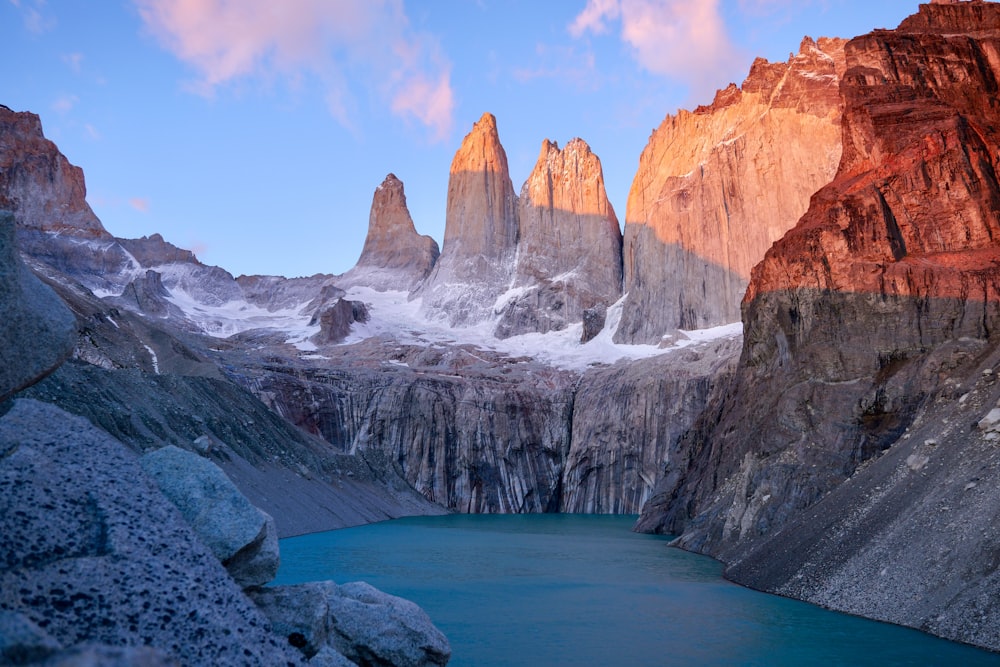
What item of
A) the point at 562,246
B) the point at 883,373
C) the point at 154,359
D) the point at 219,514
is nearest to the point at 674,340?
the point at 562,246

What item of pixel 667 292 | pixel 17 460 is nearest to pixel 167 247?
pixel 667 292

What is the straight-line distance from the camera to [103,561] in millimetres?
5297

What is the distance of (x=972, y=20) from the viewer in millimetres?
40281

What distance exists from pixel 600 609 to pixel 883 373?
15.0 m

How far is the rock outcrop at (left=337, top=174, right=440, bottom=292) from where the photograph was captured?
125 meters

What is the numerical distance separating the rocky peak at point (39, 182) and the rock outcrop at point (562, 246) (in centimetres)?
6780

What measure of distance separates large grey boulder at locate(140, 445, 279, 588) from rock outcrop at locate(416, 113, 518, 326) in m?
94.9

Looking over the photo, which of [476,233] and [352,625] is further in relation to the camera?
[476,233]

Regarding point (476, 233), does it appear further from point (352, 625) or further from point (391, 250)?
point (352, 625)

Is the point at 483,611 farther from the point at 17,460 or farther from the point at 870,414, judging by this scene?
the point at 870,414

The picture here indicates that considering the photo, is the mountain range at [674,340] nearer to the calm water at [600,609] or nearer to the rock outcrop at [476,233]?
the rock outcrop at [476,233]

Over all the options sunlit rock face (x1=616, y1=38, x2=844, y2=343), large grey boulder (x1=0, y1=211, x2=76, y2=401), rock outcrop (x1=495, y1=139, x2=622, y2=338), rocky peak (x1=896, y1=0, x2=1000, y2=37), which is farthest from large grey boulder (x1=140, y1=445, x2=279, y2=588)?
rock outcrop (x1=495, y1=139, x2=622, y2=338)

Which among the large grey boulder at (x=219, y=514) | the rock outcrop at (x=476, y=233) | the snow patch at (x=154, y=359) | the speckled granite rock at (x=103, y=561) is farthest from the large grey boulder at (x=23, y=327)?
the rock outcrop at (x=476, y=233)

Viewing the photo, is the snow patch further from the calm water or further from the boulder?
the boulder
